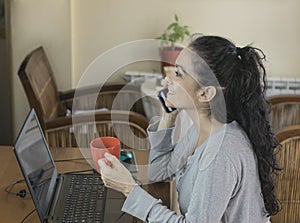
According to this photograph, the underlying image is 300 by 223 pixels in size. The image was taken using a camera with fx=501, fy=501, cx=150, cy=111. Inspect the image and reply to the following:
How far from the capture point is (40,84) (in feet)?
8.46

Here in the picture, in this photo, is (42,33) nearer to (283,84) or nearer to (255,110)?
(283,84)

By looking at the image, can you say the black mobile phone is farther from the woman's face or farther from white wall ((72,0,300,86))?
white wall ((72,0,300,86))

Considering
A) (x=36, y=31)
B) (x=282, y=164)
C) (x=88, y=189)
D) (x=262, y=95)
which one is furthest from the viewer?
(x=36, y=31)

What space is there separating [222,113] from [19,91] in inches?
77.6

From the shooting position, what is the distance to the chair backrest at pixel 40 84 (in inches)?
93.0

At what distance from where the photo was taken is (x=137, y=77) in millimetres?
3072

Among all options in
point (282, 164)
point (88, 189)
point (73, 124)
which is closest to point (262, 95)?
point (88, 189)

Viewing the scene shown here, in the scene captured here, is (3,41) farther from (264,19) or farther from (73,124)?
(264,19)

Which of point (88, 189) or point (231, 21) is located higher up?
point (231, 21)

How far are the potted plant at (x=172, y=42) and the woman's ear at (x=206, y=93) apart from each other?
1544 millimetres

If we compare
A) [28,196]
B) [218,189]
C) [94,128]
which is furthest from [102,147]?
[94,128]

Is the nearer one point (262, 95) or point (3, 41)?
point (262, 95)

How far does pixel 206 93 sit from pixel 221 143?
140mm

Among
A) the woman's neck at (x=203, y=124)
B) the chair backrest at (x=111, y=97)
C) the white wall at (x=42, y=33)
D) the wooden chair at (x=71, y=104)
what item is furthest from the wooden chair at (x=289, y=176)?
the white wall at (x=42, y=33)
